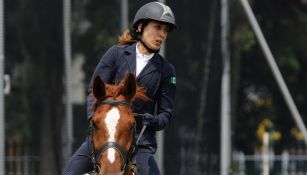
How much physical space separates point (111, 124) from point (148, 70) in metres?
Result: 0.96

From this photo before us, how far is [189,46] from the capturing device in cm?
1405

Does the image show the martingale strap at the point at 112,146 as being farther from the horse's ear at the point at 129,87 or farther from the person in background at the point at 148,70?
the person in background at the point at 148,70

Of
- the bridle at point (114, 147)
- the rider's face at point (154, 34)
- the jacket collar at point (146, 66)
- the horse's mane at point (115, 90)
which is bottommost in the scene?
the bridle at point (114, 147)

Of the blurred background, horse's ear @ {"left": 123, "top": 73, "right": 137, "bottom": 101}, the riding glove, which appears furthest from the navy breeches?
the blurred background

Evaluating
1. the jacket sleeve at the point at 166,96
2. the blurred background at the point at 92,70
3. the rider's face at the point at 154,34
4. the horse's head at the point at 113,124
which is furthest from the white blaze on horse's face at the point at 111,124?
the blurred background at the point at 92,70

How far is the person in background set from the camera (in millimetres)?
7875

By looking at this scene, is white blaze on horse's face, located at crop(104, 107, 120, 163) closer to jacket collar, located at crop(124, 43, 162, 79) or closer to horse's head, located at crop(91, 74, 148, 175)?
horse's head, located at crop(91, 74, 148, 175)

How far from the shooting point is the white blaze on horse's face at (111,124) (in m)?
7.07

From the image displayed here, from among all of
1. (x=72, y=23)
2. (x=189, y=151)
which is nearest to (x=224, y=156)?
(x=189, y=151)

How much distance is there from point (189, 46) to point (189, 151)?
132 cm

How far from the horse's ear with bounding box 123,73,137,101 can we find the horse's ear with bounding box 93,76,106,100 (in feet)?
0.48

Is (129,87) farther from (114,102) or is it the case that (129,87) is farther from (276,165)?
(276,165)

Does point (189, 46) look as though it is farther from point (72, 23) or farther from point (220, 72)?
point (72, 23)

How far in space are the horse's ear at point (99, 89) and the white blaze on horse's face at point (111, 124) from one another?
0.19 metres
